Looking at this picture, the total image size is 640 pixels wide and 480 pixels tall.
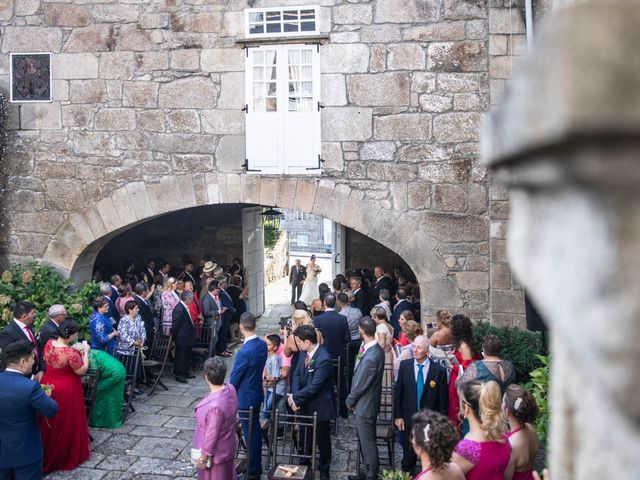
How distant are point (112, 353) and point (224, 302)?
9.41ft

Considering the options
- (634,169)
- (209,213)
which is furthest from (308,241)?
(634,169)

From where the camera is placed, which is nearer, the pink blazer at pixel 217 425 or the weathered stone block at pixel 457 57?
the pink blazer at pixel 217 425

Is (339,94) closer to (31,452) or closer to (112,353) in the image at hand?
(112,353)

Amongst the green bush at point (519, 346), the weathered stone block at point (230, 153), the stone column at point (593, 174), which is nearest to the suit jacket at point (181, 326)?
the weathered stone block at point (230, 153)

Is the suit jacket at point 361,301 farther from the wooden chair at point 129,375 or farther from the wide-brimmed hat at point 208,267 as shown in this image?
the wooden chair at point 129,375

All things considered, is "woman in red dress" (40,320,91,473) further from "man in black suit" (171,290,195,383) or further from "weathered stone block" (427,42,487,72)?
"weathered stone block" (427,42,487,72)

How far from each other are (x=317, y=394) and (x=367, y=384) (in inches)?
20.0

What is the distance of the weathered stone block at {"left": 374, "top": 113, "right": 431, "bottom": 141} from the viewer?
8094 millimetres

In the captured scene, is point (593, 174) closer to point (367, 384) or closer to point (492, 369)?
point (492, 369)

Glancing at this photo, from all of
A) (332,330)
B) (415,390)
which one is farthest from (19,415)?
(332,330)

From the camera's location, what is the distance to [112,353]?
26.7 feet

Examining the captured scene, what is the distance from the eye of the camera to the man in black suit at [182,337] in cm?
909

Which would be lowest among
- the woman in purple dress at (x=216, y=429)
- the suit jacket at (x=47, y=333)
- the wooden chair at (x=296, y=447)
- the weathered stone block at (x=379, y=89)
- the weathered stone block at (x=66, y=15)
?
the wooden chair at (x=296, y=447)

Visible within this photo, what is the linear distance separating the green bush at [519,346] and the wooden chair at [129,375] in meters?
3.95
